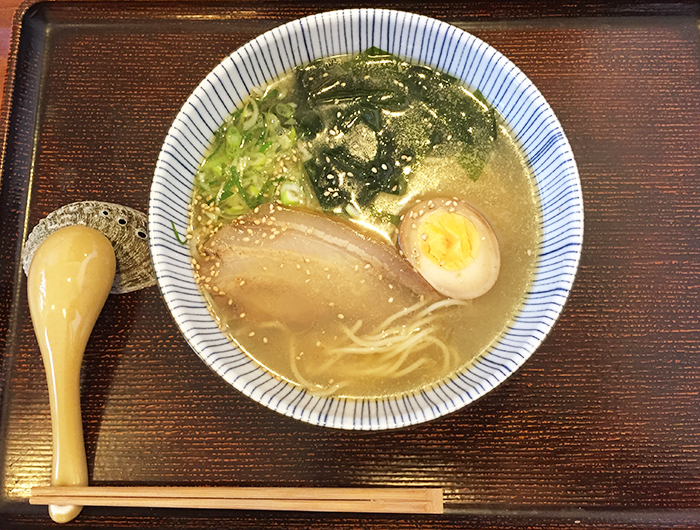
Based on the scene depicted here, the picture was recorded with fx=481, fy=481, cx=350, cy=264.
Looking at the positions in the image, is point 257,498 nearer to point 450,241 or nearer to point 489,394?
point 489,394

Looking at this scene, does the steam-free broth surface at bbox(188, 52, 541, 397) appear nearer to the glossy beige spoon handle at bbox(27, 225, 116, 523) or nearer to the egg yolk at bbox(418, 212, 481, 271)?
the egg yolk at bbox(418, 212, 481, 271)

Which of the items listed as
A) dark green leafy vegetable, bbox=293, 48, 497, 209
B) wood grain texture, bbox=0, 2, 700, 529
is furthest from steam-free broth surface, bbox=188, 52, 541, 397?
wood grain texture, bbox=0, 2, 700, 529

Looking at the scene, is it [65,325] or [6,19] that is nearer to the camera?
[65,325]

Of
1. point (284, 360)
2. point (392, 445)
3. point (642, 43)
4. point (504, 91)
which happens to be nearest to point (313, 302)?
point (284, 360)

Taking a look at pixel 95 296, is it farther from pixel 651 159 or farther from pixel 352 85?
pixel 651 159

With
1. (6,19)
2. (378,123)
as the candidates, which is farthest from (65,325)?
(6,19)

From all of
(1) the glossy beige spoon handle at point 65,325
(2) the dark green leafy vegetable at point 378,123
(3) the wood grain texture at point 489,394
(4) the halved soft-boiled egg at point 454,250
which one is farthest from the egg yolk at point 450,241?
(1) the glossy beige spoon handle at point 65,325
